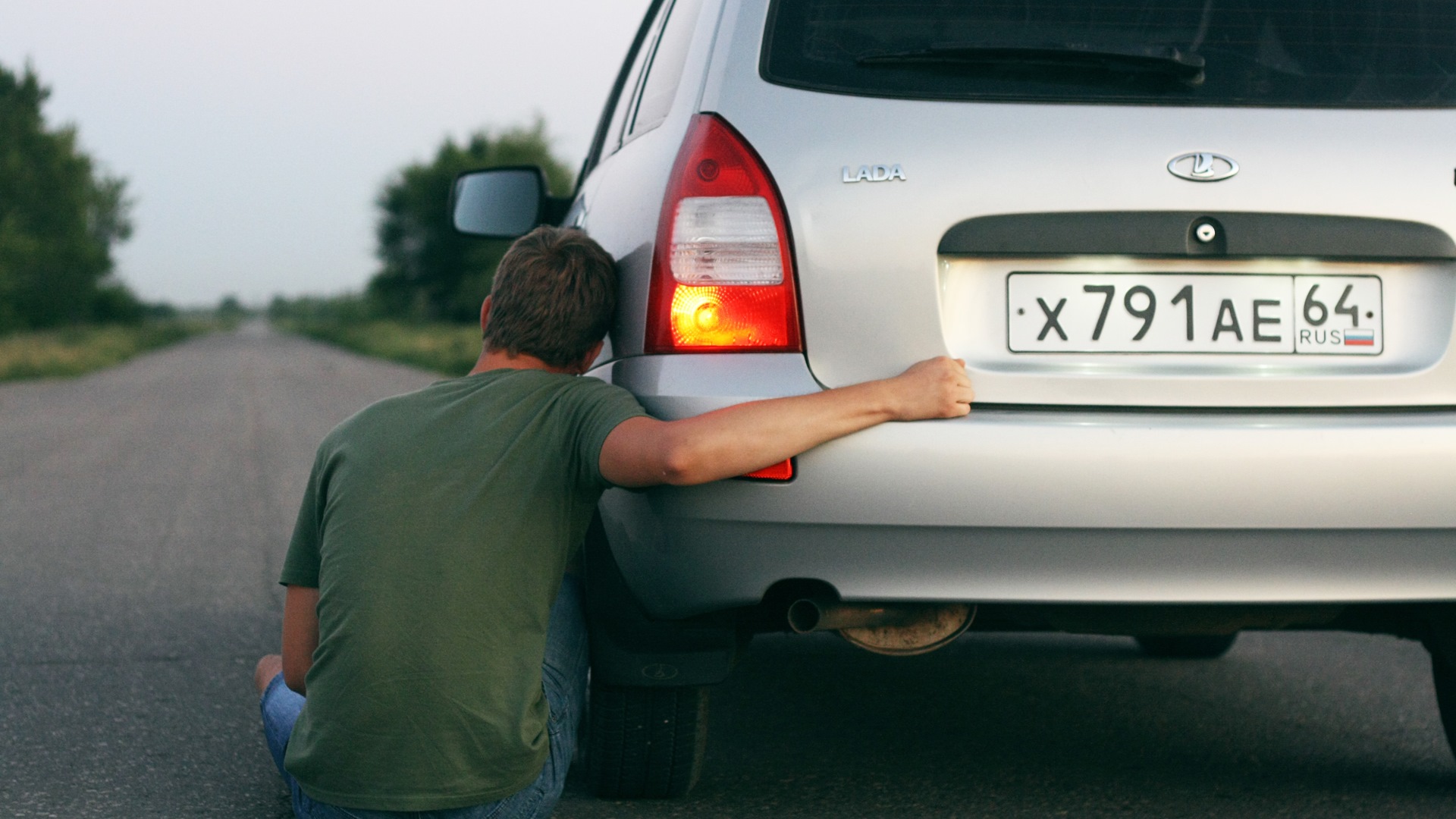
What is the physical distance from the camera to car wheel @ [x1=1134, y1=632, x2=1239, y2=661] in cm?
459

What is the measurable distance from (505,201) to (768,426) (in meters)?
2.14

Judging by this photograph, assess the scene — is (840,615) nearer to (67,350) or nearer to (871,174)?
(871,174)

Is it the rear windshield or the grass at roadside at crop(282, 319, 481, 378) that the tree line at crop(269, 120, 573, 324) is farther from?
the rear windshield

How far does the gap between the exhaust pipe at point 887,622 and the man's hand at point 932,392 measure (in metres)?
0.35

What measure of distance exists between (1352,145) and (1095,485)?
0.77 meters

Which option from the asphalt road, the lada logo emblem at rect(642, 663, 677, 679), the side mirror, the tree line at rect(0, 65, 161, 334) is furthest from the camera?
the tree line at rect(0, 65, 161, 334)

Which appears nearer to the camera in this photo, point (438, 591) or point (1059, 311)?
point (438, 591)

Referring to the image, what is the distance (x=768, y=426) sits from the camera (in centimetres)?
220

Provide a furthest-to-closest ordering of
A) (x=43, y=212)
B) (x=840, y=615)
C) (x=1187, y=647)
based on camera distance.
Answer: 1. (x=43, y=212)
2. (x=1187, y=647)
3. (x=840, y=615)

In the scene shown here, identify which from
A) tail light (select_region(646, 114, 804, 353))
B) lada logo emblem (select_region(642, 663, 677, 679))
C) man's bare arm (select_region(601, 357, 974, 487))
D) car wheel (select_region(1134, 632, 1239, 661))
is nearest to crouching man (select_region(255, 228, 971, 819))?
man's bare arm (select_region(601, 357, 974, 487))

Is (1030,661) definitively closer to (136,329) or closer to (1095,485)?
(1095,485)

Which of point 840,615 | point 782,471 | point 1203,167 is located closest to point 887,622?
point 840,615

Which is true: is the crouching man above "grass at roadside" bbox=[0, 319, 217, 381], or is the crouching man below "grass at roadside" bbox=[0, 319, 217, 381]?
above

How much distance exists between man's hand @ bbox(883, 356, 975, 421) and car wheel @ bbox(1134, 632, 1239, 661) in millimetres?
2631
